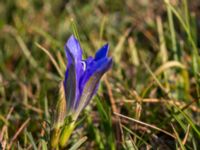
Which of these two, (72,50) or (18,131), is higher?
(72,50)

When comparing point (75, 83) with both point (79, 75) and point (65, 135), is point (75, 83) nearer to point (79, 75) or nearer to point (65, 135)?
point (79, 75)

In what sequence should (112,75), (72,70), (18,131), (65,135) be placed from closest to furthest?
(72,70)
(65,135)
(18,131)
(112,75)

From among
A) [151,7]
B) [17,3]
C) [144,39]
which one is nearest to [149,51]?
[144,39]

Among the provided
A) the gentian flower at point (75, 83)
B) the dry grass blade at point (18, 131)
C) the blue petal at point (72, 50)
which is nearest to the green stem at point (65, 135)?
the gentian flower at point (75, 83)

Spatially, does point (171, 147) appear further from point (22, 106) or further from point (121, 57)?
point (121, 57)

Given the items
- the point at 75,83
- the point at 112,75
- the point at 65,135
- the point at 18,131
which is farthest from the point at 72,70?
the point at 112,75

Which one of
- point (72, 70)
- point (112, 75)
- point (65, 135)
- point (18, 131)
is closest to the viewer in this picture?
point (72, 70)
